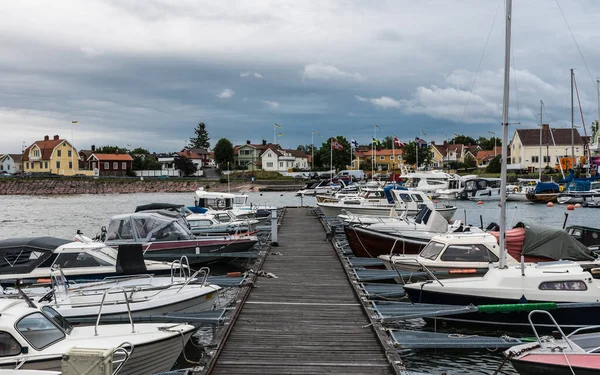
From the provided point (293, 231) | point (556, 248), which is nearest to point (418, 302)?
point (556, 248)

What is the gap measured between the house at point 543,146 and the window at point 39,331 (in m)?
112

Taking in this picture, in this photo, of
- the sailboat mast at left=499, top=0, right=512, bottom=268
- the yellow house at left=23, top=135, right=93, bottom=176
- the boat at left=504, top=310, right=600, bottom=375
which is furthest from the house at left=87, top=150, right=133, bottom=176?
the boat at left=504, top=310, right=600, bottom=375

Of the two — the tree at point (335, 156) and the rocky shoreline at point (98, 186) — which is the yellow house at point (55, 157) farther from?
the tree at point (335, 156)

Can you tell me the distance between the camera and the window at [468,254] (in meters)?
18.8

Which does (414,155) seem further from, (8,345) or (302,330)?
(8,345)

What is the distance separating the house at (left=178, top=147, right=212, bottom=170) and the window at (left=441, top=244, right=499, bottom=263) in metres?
147

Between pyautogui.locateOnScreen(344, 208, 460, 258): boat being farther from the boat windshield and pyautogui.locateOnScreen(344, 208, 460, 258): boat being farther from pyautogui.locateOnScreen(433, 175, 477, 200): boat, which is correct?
pyautogui.locateOnScreen(433, 175, 477, 200): boat

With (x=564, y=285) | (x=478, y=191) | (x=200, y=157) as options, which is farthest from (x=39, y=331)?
(x=200, y=157)

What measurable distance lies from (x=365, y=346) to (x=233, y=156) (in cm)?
14607

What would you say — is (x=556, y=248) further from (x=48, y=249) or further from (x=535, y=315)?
(x=48, y=249)

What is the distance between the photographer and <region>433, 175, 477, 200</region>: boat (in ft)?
242

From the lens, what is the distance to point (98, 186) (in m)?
128

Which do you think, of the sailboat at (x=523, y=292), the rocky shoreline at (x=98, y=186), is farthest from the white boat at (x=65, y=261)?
the rocky shoreline at (x=98, y=186)

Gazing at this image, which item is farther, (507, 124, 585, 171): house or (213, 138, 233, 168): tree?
(213, 138, 233, 168): tree
